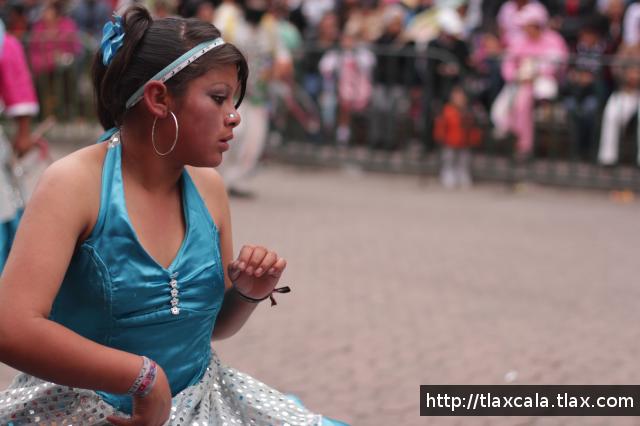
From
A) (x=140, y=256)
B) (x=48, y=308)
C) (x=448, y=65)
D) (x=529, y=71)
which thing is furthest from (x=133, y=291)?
(x=448, y=65)

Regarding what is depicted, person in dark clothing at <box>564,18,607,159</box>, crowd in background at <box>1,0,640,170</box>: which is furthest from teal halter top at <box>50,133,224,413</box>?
person in dark clothing at <box>564,18,607,159</box>

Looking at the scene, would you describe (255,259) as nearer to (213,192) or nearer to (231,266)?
(231,266)

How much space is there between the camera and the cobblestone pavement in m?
4.77

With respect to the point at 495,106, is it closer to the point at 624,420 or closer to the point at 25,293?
the point at 624,420

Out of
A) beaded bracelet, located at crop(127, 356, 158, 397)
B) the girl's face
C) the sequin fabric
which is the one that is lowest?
the sequin fabric

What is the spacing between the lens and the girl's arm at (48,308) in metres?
2.05

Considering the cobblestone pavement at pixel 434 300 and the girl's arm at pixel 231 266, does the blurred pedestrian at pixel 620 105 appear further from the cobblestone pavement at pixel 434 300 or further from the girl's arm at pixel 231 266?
the girl's arm at pixel 231 266

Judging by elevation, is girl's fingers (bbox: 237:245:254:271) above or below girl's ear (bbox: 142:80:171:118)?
below

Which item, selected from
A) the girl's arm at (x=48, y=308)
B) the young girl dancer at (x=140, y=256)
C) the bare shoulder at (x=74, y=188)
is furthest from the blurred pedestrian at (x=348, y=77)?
the girl's arm at (x=48, y=308)

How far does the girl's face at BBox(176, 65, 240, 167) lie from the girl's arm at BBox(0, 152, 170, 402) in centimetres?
29

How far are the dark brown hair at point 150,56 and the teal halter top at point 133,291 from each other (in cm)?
12

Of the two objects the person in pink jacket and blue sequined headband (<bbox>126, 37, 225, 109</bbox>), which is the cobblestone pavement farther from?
blue sequined headband (<bbox>126, 37, 225, 109</bbox>)

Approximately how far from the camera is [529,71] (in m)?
11.3

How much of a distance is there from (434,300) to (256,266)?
402 cm
